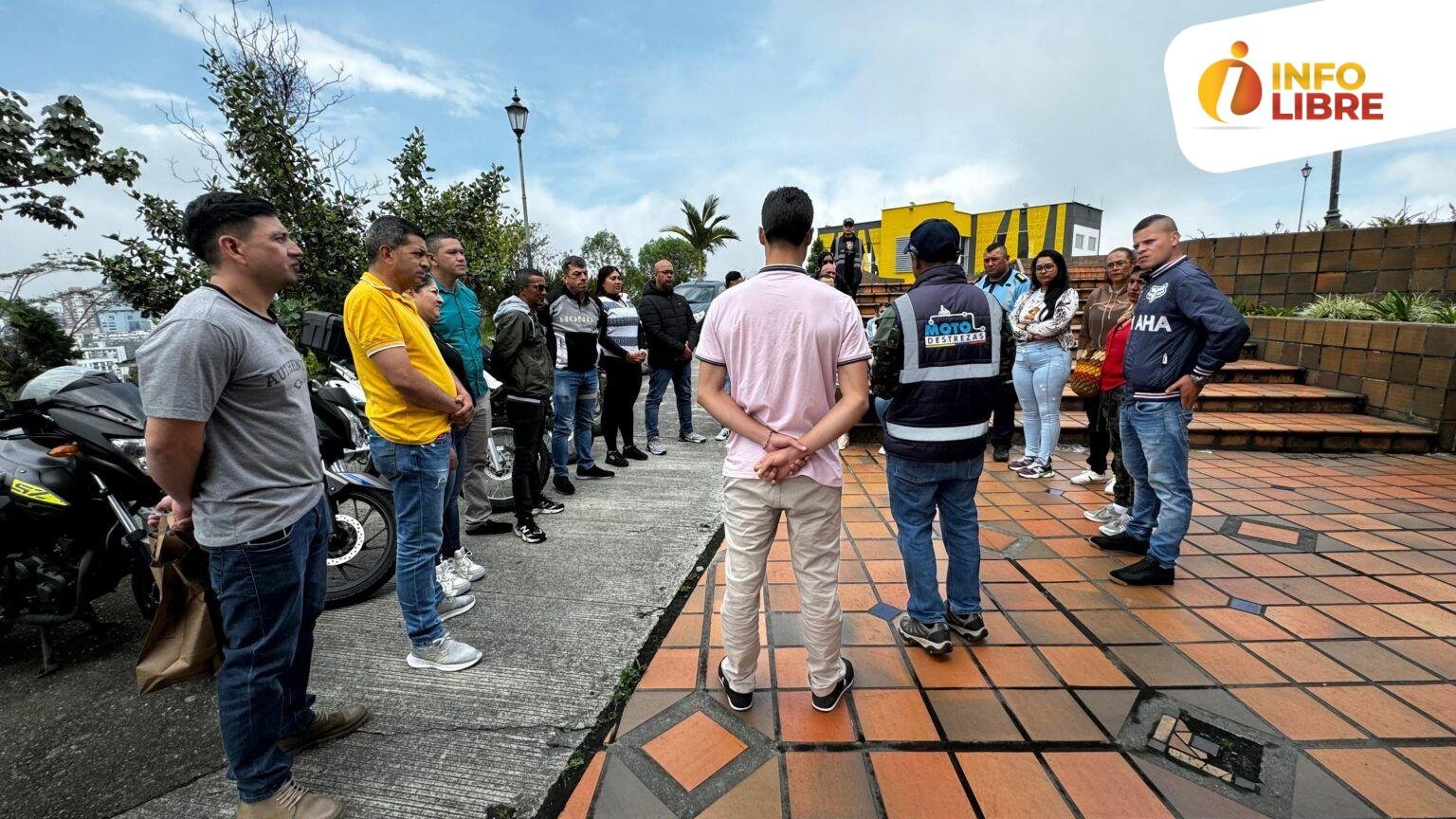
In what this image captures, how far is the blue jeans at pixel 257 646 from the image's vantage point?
156cm

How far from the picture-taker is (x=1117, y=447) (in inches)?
145

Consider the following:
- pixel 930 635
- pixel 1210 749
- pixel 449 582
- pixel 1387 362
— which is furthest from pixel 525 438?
pixel 1387 362

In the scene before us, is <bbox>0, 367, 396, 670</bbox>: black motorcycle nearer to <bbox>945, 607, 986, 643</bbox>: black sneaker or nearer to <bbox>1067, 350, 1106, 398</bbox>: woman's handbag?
<bbox>945, 607, 986, 643</bbox>: black sneaker

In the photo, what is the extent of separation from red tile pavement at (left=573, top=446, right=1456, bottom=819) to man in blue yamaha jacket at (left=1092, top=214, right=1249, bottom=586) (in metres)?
0.31

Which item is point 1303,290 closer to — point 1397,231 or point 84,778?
point 1397,231

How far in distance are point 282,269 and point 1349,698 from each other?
388cm

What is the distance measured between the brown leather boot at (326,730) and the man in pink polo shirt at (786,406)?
1.34 meters

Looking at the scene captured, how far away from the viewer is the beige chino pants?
1896mm

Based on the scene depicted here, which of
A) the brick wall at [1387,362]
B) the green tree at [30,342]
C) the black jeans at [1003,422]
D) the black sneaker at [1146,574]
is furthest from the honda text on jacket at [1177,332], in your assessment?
the green tree at [30,342]

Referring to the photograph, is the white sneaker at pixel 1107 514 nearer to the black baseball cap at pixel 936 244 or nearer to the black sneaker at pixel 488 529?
the black baseball cap at pixel 936 244

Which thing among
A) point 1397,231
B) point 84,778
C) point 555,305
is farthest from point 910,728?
point 1397,231

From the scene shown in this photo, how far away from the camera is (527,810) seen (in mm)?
1678

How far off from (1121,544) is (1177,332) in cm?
127

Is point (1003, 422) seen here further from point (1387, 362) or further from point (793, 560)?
point (1387, 362)
